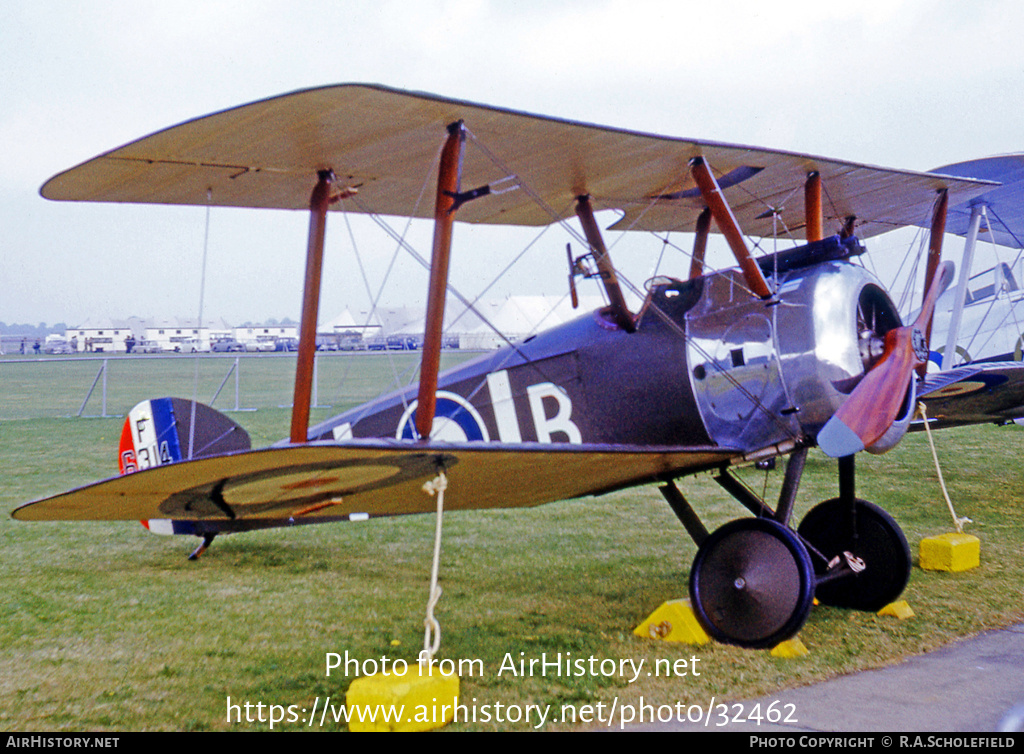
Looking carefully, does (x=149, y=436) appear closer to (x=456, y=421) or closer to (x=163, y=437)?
(x=163, y=437)

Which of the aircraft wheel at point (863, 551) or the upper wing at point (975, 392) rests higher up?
the upper wing at point (975, 392)

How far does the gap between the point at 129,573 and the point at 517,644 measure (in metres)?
3.05

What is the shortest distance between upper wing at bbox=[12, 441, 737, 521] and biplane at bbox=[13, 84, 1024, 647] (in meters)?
0.02

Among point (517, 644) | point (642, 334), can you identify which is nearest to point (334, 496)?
point (517, 644)

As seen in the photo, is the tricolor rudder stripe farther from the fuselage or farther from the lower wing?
the fuselage

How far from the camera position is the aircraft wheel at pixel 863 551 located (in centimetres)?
438

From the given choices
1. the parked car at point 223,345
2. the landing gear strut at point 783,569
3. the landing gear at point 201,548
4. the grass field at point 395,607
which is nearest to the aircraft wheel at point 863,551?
the landing gear strut at point 783,569

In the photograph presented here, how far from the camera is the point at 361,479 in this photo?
3.32 metres

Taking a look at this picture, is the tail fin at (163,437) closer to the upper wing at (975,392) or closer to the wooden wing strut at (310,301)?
the wooden wing strut at (310,301)

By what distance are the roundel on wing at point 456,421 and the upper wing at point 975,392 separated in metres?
3.54

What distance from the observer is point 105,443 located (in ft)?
40.2

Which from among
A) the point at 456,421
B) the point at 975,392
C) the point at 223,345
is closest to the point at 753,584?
the point at 456,421

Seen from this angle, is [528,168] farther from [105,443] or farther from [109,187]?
[105,443]

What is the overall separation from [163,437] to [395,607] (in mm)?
2129
